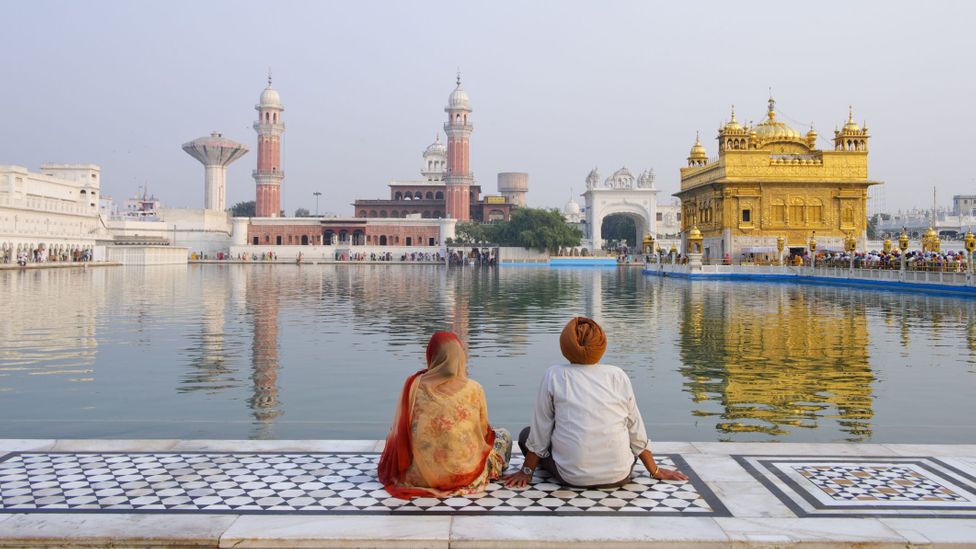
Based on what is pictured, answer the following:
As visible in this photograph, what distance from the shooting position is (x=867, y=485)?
4387mm

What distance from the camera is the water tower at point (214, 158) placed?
78887mm

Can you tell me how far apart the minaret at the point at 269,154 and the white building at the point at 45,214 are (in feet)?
47.7

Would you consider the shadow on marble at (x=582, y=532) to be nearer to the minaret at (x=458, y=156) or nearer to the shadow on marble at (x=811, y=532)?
the shadow on marble at (x=811, y=532)

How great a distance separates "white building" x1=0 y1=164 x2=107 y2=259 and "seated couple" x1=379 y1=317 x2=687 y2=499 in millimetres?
45148

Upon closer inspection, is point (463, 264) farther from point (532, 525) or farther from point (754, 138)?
point (532, 525)

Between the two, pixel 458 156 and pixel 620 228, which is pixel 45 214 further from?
pixel 620 228

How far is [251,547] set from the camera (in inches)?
137

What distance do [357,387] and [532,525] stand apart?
4.54m

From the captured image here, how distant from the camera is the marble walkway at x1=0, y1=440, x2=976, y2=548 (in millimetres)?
3561

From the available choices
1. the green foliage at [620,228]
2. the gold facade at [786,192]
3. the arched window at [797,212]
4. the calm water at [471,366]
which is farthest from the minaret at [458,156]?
the calm water at [471,366]

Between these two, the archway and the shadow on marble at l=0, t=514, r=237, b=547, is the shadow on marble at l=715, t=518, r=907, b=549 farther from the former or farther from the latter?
the archway

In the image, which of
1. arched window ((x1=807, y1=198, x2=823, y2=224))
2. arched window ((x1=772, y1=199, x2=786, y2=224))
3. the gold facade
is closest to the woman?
the gold facade

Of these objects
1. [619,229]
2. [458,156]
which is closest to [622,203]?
[458,156]

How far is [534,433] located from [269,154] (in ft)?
238
